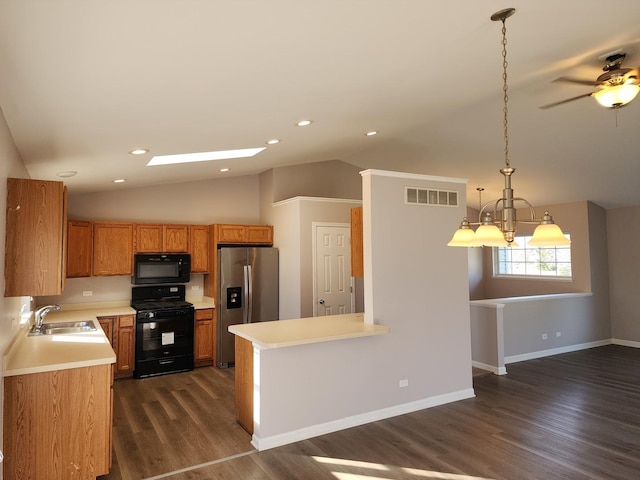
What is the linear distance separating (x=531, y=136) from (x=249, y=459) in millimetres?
4774

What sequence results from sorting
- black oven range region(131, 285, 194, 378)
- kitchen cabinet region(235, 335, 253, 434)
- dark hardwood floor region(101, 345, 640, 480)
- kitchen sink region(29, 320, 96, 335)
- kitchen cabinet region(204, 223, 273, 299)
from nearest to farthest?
dark hardwood floor region(101, 345, 640, 480), kitchen cabinet region(235, 335, 253, 434), kitchen sink region(29, 320, 96, 335), black oven range region(131, 285, 194, 378), kitchen cabinet region(204, 223, 273, 299)

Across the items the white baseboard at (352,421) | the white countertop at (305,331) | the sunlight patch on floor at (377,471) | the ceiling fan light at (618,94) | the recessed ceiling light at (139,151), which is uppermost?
the ceiling fan light at (618,94)

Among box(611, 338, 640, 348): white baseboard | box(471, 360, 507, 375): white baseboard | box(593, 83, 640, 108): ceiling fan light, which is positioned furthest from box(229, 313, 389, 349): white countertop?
box(611, 338, 640, 348): white baseboard

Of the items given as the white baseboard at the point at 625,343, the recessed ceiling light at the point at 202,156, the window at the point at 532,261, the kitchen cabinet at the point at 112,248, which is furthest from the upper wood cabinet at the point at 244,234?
the white baseboard at the point at 625,343

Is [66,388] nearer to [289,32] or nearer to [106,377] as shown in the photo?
[106,377]

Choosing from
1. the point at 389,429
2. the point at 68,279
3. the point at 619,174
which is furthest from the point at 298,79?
the point at 619,174

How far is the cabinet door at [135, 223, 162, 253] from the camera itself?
5.82 metres

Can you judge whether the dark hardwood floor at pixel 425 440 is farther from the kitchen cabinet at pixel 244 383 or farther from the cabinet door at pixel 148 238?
the cabinet door at pixel 148 238

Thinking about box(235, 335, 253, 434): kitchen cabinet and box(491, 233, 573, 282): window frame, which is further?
box(491, 233, 573, 282): window frame

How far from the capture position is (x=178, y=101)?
250 centimetres

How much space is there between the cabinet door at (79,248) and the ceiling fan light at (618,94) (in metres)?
5.59

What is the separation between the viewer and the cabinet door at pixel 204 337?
19.5ft

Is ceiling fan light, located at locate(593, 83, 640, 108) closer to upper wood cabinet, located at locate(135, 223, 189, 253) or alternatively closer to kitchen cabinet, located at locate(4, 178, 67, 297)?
kitchen cabinet, located at locate(4, 178, 67, 297)

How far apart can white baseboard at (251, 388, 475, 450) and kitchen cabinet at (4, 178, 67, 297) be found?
200 centimetres
